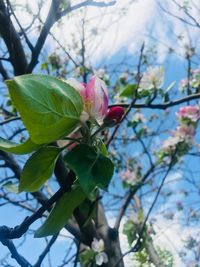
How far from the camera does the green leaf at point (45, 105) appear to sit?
1.03 ft

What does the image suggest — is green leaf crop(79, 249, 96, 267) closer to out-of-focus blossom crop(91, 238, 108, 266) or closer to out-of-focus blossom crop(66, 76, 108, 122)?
out-of-focus blossom crop(91, 238, 108, 266)

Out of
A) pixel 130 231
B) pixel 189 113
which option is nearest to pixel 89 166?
A: pixel 189 113

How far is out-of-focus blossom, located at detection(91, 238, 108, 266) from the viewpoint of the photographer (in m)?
1.95

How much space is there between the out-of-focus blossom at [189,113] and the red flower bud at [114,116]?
6.00ft

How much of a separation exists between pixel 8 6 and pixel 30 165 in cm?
119

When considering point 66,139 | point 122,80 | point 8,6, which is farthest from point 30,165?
point 122,80

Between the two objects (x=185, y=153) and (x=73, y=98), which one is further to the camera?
(x=185, y=153)

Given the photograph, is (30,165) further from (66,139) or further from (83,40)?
(83,40)

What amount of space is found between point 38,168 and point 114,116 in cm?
9

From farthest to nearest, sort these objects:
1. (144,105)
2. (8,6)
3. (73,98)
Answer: (8,6)
(144,105)
(73,98)

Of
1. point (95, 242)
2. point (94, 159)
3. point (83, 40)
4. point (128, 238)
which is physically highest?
point (94, 159)

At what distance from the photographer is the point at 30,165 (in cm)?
38

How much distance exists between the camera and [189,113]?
2242 mm

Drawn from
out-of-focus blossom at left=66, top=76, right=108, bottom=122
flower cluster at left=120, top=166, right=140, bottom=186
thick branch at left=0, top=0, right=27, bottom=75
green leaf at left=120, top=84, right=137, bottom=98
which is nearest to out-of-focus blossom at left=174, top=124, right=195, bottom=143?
flower cluster at left=120, top=166, right=140, bottom=186
